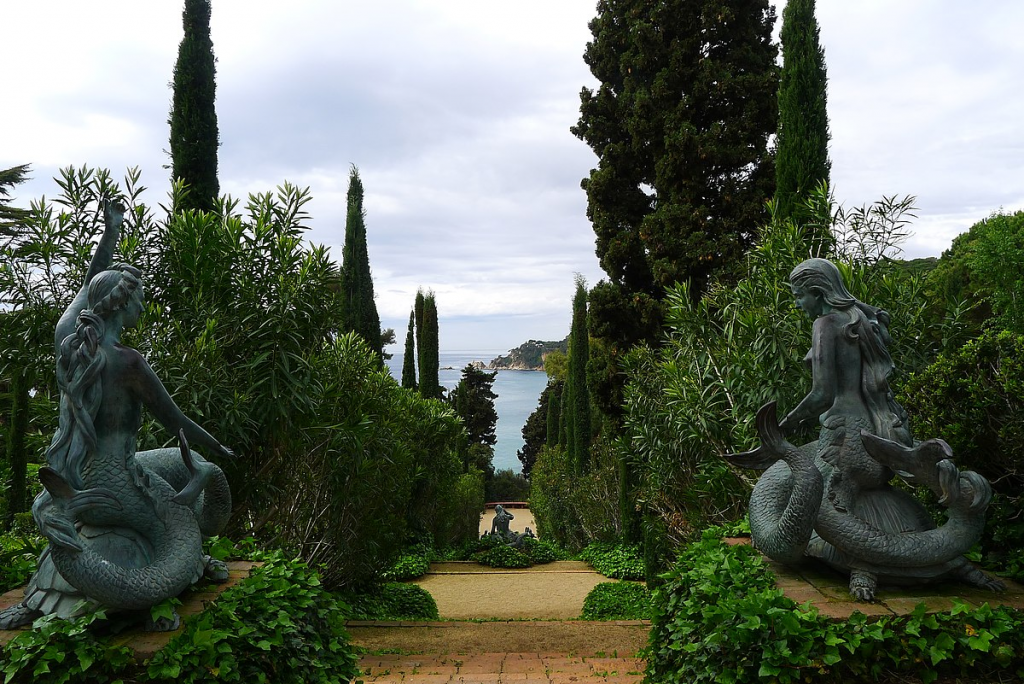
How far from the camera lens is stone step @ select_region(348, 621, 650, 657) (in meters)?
7.02

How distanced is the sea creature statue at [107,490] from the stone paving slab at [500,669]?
1809 millimetres

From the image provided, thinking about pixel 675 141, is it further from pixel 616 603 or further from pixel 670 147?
pixel 616 603

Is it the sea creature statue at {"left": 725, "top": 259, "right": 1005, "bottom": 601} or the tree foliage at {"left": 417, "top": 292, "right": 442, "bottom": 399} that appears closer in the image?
the sea creature statue at {"left": 725, "top": 259, "right": 1005, "bottom": 601}

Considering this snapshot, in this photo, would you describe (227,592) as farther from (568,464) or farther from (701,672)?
(568,464)

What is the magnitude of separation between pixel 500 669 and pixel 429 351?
62.1ft

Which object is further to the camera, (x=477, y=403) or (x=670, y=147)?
(x=477, y=403)

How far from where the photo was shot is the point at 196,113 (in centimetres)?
902

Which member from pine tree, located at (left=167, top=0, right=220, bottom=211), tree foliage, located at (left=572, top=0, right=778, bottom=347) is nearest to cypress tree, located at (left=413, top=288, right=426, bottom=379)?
tree foliage, located at (left=572, top=0, right=778, bottom=347)

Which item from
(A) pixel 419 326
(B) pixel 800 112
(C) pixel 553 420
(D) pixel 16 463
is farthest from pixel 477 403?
(B) pixel 800 112

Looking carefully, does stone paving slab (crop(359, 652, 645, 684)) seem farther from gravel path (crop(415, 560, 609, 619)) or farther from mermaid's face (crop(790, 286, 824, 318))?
gravel path (crop(415, 560, 609, 619))

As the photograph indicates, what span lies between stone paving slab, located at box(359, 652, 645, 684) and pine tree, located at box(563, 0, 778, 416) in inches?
300

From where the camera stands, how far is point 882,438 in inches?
159

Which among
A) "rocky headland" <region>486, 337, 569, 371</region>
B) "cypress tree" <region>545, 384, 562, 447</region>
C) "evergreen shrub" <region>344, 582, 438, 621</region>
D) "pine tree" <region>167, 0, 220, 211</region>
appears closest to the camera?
"pine tree" <region>167, 0, 220, 211</region>

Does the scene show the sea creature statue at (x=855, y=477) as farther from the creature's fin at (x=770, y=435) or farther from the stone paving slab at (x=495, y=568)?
the stone paving slab at (x=495, y=568)
